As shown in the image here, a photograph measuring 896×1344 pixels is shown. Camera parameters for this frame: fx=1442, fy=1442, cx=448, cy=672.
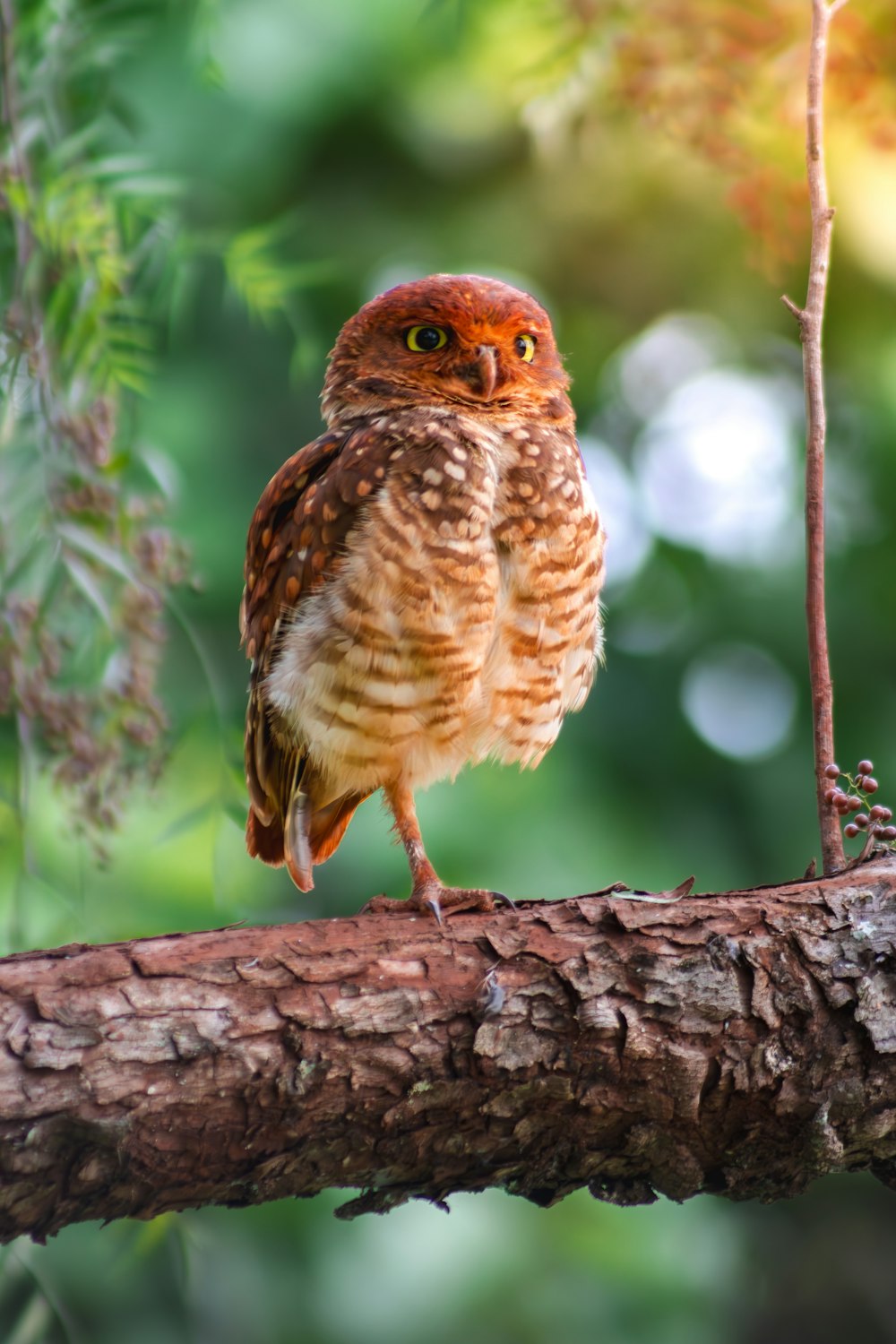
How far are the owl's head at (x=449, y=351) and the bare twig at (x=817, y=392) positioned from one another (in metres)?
0.71

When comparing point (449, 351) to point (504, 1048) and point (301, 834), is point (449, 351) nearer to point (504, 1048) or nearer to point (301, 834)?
point (301, 834)

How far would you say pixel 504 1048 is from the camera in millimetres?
1797

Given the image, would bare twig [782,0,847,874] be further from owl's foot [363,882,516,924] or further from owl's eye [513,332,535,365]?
owl's eye [513,332,535,365]

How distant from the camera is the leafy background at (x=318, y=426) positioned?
2139 mm

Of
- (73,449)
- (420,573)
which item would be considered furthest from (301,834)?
(73,449)

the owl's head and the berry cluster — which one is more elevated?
the owl's head

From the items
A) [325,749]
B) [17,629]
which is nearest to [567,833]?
[325,749]

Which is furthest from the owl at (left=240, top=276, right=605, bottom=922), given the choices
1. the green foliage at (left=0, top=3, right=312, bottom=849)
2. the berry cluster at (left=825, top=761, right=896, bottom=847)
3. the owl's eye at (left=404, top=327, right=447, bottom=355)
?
the berry cluster at (left=825, top=761, right=896, bottom=847)

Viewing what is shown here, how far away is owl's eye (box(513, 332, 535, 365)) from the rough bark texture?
1.09m

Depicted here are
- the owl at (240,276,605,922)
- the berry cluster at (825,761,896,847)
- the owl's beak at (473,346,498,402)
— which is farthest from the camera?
the owl's beak at (473,346,498,402)

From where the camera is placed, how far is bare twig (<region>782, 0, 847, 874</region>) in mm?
1870

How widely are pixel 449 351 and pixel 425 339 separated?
0.16 ft

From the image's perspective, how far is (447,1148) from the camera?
5.95 feet

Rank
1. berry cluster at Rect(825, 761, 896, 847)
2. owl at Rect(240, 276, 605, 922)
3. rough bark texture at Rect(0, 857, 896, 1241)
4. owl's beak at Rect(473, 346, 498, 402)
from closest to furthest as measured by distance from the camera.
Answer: rough bark texture at Rect(0, 857, 896, 1241) → berry cluster at Rect(825, 761, 896, 847) → owl at Rect(240, 276, 605, 922) → owl's beak at Rect(473, 346, 498, 402)
